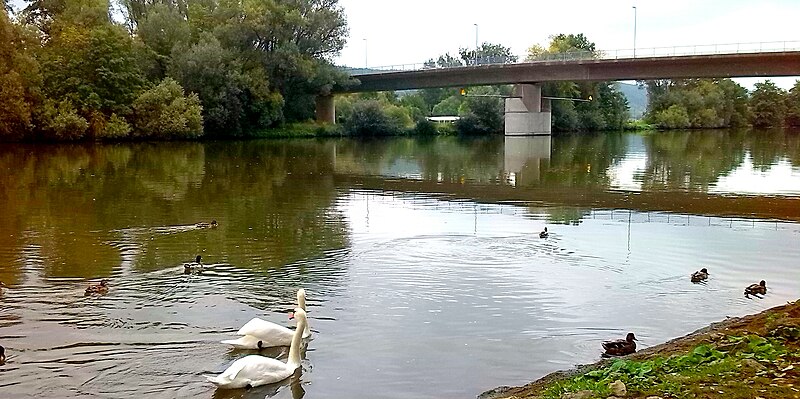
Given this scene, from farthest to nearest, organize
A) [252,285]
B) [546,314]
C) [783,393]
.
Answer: [252,285]
[546,314]
[783,393]

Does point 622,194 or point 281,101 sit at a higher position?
point 281,101

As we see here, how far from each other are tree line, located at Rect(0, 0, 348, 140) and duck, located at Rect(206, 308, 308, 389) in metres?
60.7

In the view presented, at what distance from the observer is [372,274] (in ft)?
53.1

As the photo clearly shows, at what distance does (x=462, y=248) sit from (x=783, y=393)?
12.3m

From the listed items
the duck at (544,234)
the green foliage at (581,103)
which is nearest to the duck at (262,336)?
the duck at (544,234)

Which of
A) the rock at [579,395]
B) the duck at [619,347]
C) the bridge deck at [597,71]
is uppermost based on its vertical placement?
the bridge deck at [597,71]

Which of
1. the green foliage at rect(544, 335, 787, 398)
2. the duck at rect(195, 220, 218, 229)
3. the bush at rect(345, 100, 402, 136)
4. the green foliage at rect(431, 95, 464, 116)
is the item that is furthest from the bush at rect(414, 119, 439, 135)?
the green foliage at rect(544, 335, 787, 398)

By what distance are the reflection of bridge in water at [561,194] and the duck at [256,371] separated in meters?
15.8

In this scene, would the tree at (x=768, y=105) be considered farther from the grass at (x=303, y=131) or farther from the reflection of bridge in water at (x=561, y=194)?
the reflection of bridge in water at (x=561, y=194)

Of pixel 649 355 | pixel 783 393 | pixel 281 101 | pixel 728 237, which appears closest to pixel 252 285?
pixel 649 355

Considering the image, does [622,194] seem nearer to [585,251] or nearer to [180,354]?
[585,251]

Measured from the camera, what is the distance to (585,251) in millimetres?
18688

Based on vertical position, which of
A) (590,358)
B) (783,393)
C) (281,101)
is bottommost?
(590,358)

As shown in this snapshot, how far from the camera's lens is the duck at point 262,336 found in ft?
37.1
